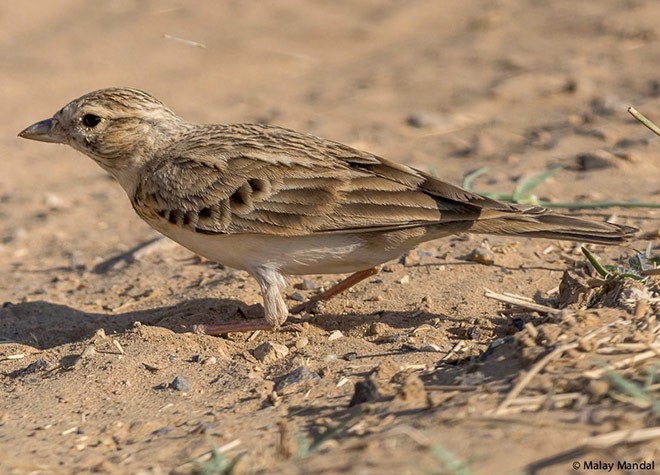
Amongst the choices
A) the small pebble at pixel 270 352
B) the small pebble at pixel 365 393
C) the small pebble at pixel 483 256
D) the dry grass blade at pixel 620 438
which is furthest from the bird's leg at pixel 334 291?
the dry grass blade at pixel 620 438

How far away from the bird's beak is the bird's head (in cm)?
5

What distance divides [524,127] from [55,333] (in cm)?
549

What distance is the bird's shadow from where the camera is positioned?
20.2ft

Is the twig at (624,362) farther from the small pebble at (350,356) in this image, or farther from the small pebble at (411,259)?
the small pebble at (411,259)

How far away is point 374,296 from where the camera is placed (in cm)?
648

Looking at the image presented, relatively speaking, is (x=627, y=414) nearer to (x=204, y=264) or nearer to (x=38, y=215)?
(x=204, y=264)

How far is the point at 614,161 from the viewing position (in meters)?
8.19

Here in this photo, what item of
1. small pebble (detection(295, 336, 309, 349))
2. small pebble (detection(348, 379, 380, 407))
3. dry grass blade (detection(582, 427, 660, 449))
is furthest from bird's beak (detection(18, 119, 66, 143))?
dry grass blade (detection(582, 427, 660, 449))

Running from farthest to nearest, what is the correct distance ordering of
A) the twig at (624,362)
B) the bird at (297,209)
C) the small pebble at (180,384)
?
the bird at (297,209) → the small pebble at (180,384) → the twig at (624,362)

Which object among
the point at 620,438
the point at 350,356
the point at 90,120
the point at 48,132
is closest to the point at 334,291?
the point at 350,356

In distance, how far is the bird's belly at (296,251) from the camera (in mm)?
5891

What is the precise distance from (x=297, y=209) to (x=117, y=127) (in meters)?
1.65

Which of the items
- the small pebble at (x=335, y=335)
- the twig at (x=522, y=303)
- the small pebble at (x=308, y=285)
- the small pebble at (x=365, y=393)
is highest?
the twig at (x=522, y=303)

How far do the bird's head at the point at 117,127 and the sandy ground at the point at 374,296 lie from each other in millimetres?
1027
